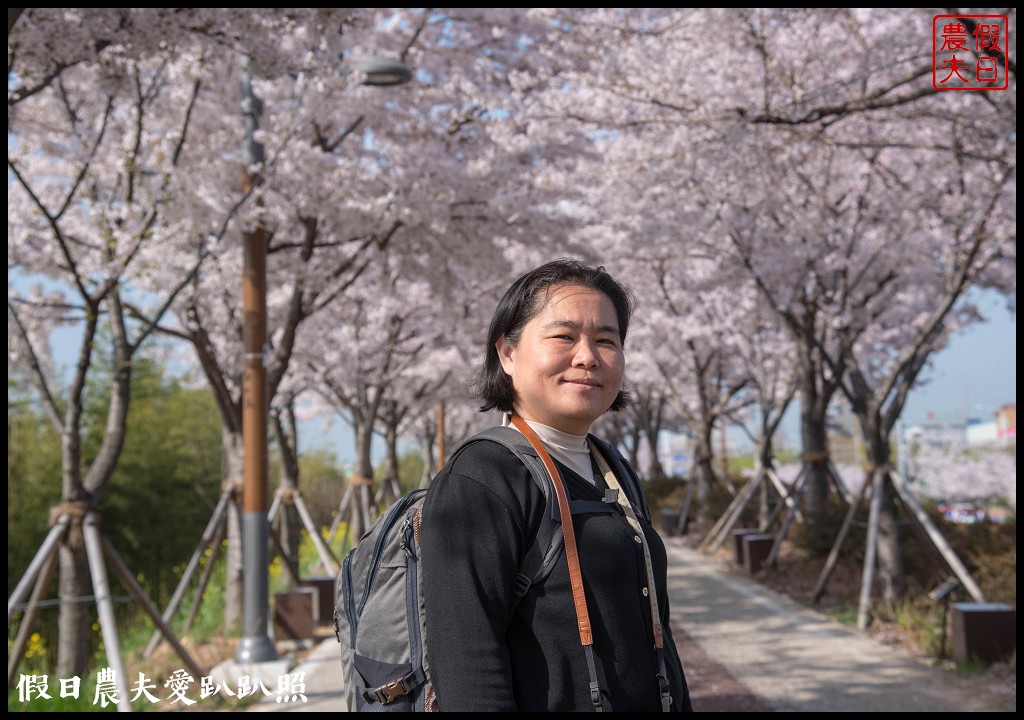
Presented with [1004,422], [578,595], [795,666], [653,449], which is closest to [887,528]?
[795,666]

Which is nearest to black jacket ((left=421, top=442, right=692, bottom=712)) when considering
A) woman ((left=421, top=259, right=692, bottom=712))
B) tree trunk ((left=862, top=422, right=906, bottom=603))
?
woman ((left=421, top=259, right=692, bottom=712))

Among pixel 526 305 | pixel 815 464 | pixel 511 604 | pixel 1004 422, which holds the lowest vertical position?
pixel 1004 422

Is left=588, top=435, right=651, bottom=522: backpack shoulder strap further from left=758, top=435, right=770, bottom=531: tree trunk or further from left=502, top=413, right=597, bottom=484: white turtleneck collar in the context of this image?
left=758, top=435, right=770, bottom=531: tree trunk

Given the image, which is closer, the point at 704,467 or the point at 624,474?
the point at 624,474

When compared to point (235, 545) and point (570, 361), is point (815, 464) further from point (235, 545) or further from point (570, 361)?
point (570, 361)

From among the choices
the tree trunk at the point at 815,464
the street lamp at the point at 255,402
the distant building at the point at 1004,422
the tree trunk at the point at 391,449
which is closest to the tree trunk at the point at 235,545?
the street lamp at the point at 255,402

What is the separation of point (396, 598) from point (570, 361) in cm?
60

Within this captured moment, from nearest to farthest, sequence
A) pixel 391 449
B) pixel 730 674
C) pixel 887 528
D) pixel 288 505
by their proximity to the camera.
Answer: pixel 730 674 → pixel 887 528 → pixel 288 505 → pixel 391 449

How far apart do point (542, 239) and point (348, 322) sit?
6150mm

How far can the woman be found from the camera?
1.63 meters

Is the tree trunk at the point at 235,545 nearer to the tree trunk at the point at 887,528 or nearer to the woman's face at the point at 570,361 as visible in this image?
the tree trunk at the point at 887,528

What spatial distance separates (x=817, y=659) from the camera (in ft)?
24.3

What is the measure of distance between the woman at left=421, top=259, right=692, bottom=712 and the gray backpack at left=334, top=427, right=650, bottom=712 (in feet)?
0.09

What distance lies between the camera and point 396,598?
1.75m
